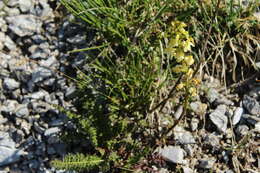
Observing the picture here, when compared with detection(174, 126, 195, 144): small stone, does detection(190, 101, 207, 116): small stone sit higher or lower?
higher

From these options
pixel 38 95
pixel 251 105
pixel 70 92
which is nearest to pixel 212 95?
pixel 251 105

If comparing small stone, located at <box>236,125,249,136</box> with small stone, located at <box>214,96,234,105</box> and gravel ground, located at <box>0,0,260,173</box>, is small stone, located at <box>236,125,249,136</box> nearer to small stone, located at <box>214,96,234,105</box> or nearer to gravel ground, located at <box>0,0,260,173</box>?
gravel ground, located at <box>0,0,260,173</box>

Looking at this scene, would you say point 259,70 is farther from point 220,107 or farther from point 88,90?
point 88,90

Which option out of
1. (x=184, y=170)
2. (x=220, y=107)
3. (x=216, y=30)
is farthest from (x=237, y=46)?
(x=184, y=170)

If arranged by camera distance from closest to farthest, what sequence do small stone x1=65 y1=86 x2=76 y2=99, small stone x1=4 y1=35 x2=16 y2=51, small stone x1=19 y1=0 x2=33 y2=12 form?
small stone x1=65 y1=86 x2=76 y2=99 → small stone x1=4 y1=35 x2=16 y2=51 → small stone x1=19 y1=0 x2=33 y2=12

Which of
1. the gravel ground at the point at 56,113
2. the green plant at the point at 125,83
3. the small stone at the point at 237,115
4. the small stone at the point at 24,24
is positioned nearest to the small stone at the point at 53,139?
the gravel ground at the point at 56,113

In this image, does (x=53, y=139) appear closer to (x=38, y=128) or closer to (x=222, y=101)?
(x=38, y=128)

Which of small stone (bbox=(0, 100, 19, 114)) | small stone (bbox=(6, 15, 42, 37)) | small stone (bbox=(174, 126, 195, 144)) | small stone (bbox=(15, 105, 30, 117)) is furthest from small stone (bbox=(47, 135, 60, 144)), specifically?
small stone (bbox=(6, 15, 42, 37))
